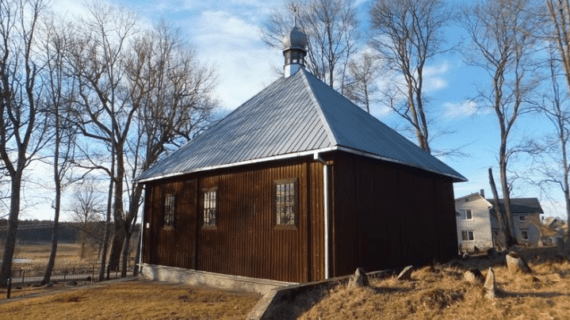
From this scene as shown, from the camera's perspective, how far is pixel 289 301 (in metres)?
7.25

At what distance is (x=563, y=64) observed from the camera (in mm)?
14977

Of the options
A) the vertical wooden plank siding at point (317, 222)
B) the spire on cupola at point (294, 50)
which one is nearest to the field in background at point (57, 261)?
the spire on cupola at point (294, 50)

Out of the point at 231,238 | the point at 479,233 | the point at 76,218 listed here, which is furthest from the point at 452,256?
the point at 76,218

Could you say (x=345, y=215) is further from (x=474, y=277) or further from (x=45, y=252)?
(x=45, y=252)

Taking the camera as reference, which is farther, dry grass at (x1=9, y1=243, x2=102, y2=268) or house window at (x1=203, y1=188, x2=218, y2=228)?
dry grass at (x1=9, y1=243, x2=102, y2=268)

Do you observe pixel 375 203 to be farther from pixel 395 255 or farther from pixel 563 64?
pixel 563 64

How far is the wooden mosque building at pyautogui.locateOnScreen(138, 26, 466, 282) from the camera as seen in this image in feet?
31.4

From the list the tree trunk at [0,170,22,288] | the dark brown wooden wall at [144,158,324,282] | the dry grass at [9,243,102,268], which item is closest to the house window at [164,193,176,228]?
the dark brown wooden wall at [144,158,324,282]

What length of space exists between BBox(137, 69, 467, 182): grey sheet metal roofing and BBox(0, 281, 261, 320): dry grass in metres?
3.52

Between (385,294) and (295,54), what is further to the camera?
(295,54)

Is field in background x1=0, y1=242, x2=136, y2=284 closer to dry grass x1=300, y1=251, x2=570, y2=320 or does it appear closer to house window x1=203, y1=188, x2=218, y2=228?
house window x1=203, y1=188, x2=218, y2=228

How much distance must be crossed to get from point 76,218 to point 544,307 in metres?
44.4

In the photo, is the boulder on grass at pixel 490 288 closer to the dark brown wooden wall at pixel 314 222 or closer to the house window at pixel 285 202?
the dark brown wooden wall at pixel 314 222

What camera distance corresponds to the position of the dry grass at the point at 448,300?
5.88 meters
